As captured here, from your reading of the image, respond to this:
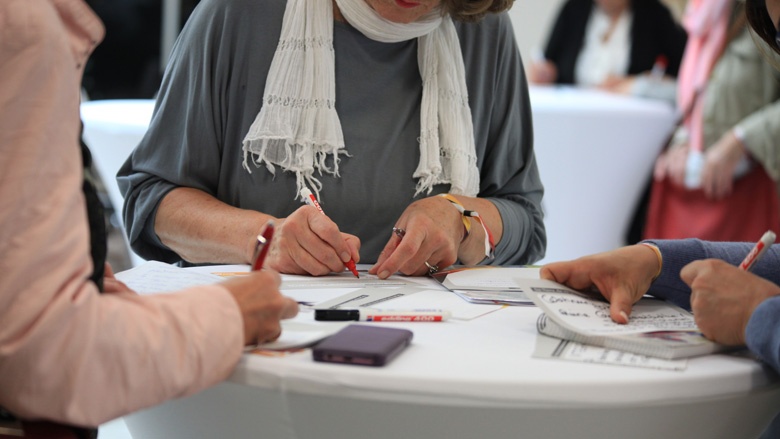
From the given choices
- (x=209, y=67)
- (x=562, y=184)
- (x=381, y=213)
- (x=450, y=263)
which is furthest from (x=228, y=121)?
(x=562, y=184)

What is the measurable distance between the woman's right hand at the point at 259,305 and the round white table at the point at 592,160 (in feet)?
8.96

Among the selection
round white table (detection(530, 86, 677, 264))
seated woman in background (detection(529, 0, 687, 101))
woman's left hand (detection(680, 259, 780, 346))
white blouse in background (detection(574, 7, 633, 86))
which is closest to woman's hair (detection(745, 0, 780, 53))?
woman's left hand (detection(680, 259, 780, 346))

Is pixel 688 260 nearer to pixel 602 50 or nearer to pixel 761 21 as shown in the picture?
pixel 761 21

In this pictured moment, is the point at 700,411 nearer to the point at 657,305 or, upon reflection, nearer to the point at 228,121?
the point at 657,305

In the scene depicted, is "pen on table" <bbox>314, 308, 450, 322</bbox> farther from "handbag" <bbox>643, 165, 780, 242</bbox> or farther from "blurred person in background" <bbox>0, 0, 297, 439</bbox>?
"handbag" <bbox>643, 165, 780, 242</bbox>

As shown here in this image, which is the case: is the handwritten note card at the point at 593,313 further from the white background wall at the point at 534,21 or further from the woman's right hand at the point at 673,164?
the white background wall at the point at 534,21

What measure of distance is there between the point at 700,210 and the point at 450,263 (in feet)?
8.91

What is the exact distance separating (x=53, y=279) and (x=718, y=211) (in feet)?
11.6

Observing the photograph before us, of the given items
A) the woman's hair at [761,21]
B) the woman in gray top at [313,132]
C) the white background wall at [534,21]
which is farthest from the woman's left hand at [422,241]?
the white background wall at [534,21]

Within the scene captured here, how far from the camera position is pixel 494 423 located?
960 millimetres

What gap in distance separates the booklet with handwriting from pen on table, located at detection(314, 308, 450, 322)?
5.1 inches

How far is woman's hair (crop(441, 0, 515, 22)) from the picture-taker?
1768 millimetres

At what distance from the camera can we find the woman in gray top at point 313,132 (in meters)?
1.70

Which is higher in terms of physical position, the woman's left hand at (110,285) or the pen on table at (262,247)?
the pen on table at (262,247)
